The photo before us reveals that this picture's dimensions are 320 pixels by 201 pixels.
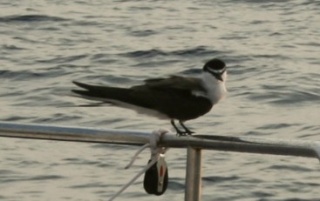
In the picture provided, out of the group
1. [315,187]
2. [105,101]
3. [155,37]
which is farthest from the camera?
[155,37]

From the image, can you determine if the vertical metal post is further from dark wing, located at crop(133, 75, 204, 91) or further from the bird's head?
the bird's head

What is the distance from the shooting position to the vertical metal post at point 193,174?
361 centimetres

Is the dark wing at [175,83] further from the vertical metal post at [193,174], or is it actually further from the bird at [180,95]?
the vertical metal post at [193,174]

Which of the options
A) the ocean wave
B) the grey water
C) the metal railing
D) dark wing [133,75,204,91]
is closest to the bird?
dark wing [133,75,204,91]

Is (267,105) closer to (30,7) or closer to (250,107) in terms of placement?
(250,107)

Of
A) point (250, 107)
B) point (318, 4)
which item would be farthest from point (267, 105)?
point (318, 4)

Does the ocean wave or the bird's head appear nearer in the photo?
the bird's head

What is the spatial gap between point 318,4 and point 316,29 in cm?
168

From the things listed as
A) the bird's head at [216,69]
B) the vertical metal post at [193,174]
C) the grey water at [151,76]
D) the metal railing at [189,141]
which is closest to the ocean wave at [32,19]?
the grey water at [151,76]

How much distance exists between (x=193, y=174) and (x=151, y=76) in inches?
403

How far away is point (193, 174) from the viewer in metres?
3.62

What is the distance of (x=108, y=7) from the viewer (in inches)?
718

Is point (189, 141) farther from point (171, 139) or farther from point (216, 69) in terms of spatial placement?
point (216, 69)

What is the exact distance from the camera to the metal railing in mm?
3422
